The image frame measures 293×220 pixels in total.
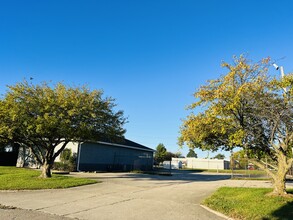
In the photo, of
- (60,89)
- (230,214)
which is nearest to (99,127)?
(60,89)

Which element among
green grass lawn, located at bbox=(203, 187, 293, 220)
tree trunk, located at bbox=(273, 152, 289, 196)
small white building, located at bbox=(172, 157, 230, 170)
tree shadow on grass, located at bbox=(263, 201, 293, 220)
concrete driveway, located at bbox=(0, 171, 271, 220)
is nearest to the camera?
tree shadow on grass, located at bbox=(263, 201, 293, 220)

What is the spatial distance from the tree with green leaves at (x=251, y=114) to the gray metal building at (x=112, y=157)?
44.2 ft

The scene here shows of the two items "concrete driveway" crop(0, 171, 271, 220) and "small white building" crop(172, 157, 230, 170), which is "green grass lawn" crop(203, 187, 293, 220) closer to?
"concrete driveway" crop(0, 171, 271, 220)

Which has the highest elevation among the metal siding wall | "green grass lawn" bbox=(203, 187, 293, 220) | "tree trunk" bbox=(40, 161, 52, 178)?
the metal siding wall

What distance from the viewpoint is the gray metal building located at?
2630 centimetres

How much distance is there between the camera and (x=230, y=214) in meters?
8.34

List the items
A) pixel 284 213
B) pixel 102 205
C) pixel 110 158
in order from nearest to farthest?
1. pixel 284 213
2. pixel 102 205
3. pixel 110 158

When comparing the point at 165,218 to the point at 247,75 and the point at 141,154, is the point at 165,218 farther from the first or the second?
the point at 141,154

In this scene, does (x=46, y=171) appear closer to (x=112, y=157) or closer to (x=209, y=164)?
(x=112, y=157)

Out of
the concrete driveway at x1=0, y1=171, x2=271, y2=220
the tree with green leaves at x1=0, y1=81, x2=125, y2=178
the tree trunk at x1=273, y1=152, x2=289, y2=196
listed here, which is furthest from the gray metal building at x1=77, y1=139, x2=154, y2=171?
the tree trunk at x1=273, y1=152, x2=289, y2=196

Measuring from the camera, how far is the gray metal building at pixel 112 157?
26.3m

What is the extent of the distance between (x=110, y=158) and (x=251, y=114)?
871 inches

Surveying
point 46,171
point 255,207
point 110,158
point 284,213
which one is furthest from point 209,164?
point 284,213

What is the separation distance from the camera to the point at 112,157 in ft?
100.0
